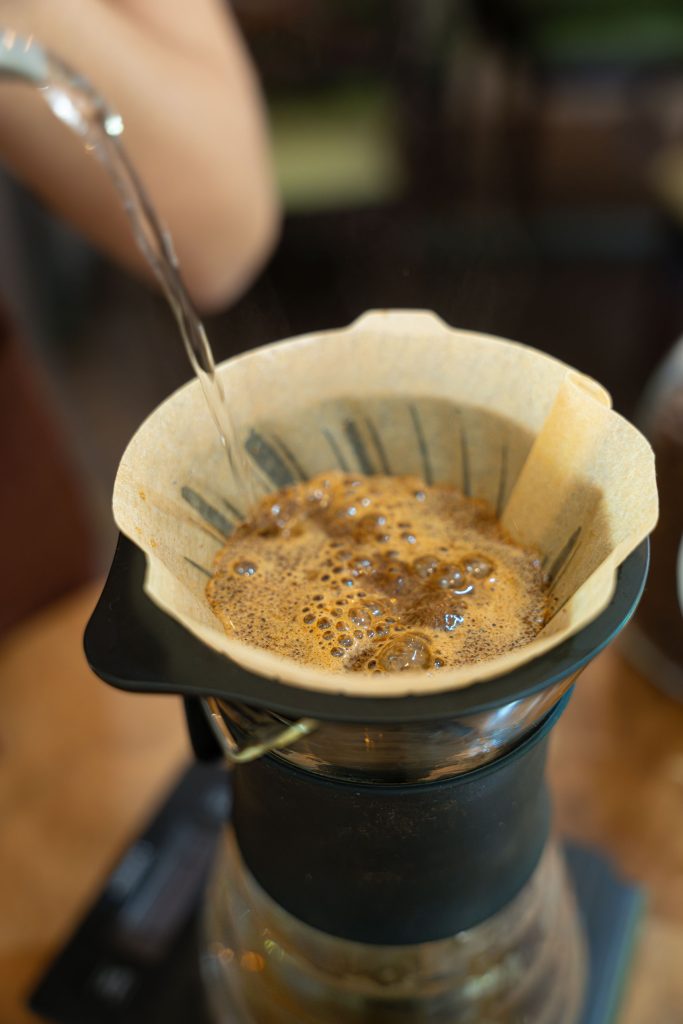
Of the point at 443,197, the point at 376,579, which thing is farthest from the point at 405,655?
the point at 443,197

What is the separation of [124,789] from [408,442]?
0.48m

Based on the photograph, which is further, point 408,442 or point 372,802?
point 408,442

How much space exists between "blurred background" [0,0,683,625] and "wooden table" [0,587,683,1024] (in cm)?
142

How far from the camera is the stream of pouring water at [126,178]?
0.58 metres

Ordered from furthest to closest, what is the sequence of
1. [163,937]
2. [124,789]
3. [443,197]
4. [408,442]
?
[443,197] → [124,789] → [163,937] → [408,442]

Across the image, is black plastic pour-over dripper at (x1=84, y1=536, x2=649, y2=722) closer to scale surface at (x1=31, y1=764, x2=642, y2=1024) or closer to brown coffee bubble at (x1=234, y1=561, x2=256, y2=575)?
brown coffee bubble at (x1=234, y1=561, x2=256, y2=575)

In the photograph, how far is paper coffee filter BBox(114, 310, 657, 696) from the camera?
1.79ft

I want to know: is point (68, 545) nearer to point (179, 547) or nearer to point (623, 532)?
point (179, 547)

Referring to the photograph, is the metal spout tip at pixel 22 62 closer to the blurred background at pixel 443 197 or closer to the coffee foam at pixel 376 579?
the coffee foam at pixel 376 579

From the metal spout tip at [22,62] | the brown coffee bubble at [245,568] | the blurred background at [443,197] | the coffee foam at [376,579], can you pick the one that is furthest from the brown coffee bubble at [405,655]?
the blurred background at [443,197]

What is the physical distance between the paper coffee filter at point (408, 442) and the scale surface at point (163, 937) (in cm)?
38

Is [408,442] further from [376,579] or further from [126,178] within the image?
[126,178]

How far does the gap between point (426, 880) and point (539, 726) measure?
12cm

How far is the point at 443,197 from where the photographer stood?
3.20m
